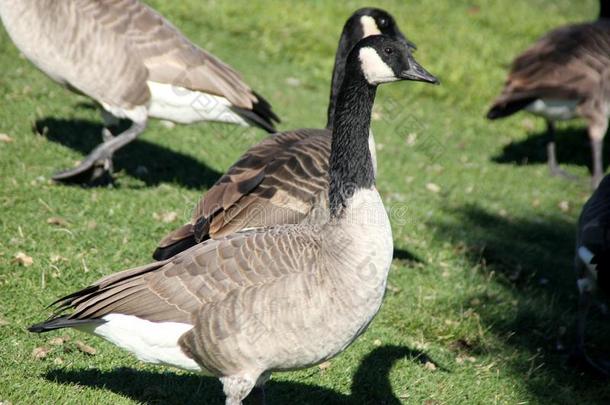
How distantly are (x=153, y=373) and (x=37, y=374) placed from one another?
69 centimetres

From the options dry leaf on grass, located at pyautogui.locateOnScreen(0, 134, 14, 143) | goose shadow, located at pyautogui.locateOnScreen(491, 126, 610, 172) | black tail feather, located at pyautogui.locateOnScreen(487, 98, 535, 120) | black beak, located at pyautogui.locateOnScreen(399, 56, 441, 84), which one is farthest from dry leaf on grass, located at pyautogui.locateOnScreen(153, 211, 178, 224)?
goose shadow, located at pyautogui.locateOnScreen(491, 126, 610, 172)

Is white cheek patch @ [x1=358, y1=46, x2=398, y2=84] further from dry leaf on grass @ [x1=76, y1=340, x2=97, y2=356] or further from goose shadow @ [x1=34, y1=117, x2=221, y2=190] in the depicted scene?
goose shadow @ [x1=34, y1=117, x2=221, y2=190]

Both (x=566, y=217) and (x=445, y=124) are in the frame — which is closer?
(x=566, y=217)

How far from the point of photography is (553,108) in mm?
9766

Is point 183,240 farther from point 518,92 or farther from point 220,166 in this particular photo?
point 518,92

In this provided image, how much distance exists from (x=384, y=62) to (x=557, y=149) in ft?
25.6

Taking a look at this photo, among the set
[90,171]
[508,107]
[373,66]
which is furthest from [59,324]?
[508,107]

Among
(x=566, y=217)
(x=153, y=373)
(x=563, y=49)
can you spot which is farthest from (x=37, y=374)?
(x=563, y=49)

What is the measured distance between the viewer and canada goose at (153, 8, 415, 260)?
16.4ft

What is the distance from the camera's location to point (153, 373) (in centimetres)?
476

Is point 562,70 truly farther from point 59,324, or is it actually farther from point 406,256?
point 59,324

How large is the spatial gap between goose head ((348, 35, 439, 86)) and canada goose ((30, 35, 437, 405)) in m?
0.53

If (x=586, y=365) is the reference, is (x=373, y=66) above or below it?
above

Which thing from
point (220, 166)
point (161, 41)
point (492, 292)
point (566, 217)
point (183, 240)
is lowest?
point (566, 217)
